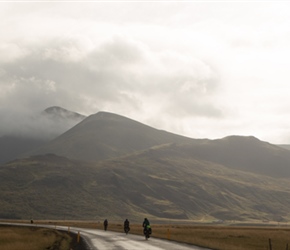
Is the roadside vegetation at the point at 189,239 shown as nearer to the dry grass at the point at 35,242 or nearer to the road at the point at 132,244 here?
the dry grass at the point at 35,242

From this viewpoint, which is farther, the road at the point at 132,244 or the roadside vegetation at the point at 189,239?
the roadside vegetation at the point at 189,239

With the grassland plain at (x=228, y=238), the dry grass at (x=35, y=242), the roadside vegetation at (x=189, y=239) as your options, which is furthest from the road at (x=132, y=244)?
the dry grass at (x=35, y=242)

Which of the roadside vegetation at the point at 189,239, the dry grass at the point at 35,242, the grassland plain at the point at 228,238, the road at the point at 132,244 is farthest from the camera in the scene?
the grassland plain at the point at 228,238

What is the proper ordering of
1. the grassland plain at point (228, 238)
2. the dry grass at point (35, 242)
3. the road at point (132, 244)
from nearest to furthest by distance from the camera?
the road at point (132, 244) < the dry grass at point (35, 242) < the grassland plain at point (228, 238)

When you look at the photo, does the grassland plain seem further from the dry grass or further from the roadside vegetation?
the dry grass

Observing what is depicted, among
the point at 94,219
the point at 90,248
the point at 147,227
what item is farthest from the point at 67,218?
the point at 90,248

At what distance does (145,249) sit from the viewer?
35.2m

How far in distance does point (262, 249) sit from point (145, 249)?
14864 millimetres

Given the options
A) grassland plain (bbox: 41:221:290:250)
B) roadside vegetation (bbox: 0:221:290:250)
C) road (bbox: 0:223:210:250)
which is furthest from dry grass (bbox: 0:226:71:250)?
grassland plain (bbox: 41:221:290:250)

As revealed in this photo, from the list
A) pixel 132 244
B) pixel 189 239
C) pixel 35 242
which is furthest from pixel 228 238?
pixel 35 242

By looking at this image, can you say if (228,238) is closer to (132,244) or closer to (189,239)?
(189,239)

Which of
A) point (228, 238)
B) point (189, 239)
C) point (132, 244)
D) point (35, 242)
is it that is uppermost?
point (228, 238)

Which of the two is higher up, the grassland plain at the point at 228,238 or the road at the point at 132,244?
the grassland plain at the point at 228,238

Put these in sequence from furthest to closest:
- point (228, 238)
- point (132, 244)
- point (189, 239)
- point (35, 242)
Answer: point (228, 238) < point (189, 239) < point (35, 242) < point (132, 244)
